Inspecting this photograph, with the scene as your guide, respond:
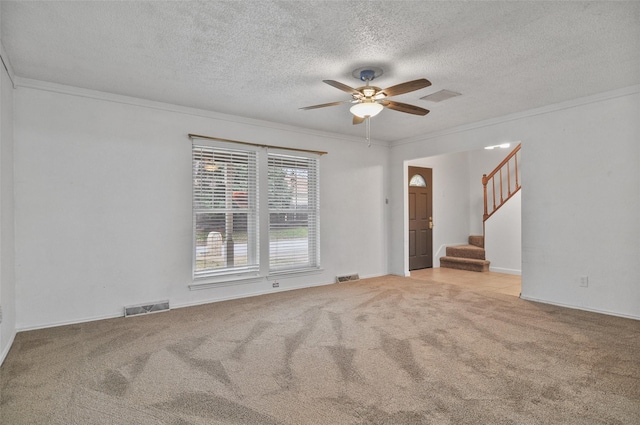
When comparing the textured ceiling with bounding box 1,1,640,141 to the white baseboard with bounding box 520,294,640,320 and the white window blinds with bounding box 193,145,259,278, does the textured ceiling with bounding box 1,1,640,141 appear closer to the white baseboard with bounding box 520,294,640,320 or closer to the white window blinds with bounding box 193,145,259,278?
the white window blinds with bounding box 193,145,259,278

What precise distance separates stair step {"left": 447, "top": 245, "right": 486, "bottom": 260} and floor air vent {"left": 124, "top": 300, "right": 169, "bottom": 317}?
5936mm

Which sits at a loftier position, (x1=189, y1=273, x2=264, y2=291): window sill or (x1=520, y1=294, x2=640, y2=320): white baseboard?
(x1=189, y1=273, x2=264, y2=291): window sill

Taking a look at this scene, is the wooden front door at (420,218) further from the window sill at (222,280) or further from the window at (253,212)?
the window sill at (222,280)

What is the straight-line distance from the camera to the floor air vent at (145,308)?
3.95 metres

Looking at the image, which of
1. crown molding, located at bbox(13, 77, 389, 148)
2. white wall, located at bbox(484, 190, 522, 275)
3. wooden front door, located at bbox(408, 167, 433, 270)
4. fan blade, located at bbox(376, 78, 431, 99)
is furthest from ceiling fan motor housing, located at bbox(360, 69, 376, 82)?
white wall, located at bbox(484, 190, 522, 275)

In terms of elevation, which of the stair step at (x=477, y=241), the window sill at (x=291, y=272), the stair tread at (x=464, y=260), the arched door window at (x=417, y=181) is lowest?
the stair tread at (x=464, y=260)

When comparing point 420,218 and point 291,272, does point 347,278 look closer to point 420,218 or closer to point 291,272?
point 291,272

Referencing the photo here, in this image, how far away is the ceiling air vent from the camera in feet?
12.7

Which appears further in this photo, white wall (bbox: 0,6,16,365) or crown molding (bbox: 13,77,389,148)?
crown molding (bbox: 13,77,389,148)

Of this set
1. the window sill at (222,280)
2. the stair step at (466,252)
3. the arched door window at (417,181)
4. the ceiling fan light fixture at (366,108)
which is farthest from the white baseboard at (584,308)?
the window sill at (222,280)

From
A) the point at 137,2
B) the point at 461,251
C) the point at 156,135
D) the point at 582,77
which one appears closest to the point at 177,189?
the point at 156,135

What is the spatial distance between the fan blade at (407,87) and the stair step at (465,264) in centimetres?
512

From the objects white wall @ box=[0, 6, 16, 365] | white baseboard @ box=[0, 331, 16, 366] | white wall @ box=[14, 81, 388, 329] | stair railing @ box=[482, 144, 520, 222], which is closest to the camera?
white baseboard @ box=[0, 331, 16, 366]

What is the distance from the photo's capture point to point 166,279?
4.27 meters
